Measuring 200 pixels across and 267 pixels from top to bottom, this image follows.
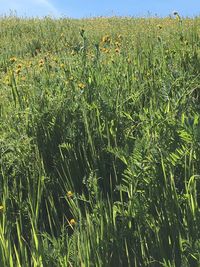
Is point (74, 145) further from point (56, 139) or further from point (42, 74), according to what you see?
point (42, 74)

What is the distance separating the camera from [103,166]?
2.38 meters

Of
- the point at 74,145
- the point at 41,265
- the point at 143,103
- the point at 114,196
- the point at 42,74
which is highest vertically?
the point at 42,74

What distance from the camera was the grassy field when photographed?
187 centimetres

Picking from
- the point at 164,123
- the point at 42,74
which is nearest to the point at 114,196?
the point at 164,123

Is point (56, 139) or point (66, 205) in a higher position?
point (56, 139)

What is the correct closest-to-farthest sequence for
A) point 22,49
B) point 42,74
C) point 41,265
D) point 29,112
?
1. point 41,265
2. point 29,112
3. point 42,74
4. point 22,49

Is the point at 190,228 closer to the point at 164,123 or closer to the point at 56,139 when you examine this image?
the point at 164,123

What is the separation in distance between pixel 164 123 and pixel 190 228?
52 centimetres

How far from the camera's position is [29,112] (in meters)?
2.77

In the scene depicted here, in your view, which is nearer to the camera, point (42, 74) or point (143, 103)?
point (143, 103)

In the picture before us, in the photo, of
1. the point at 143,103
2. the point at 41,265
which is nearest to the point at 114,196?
the point at 41,265

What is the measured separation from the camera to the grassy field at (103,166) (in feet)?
6.14

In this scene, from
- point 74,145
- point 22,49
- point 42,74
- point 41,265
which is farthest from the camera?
point 22,49

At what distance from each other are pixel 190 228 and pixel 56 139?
1097 millimetres
